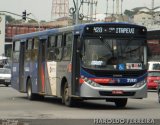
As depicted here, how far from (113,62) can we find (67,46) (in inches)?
89.4

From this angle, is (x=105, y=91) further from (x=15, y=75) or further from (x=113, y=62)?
(x=15, y=75)

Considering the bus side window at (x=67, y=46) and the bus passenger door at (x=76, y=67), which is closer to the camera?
the bus passenger door at (x=76, y=67)

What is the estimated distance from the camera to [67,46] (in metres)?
22.4

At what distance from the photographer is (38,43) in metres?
26.5

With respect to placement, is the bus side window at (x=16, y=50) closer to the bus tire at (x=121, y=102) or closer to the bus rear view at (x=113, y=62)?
the bus tire at (x=121, y=102)

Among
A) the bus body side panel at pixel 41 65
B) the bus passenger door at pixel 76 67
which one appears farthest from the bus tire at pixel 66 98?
the bus body side panel at pixel 41 65

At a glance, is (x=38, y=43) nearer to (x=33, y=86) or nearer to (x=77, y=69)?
(x=33, y=86)

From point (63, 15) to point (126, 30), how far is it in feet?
363

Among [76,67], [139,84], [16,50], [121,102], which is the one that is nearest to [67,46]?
[76,67]

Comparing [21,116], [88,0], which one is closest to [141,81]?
[21,116]

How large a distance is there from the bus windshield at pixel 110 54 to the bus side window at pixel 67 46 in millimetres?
1198

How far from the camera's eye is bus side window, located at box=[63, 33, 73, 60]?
2208 cm

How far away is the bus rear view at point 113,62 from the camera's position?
20859mm

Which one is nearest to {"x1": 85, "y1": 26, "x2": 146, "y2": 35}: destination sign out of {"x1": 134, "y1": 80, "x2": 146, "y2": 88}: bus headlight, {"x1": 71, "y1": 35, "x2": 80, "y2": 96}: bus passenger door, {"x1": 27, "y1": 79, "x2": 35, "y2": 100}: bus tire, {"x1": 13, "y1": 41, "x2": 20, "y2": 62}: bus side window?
{"x1": 71, "y1": 35, "x2": 80, "y2": 96}: bus passenger door
